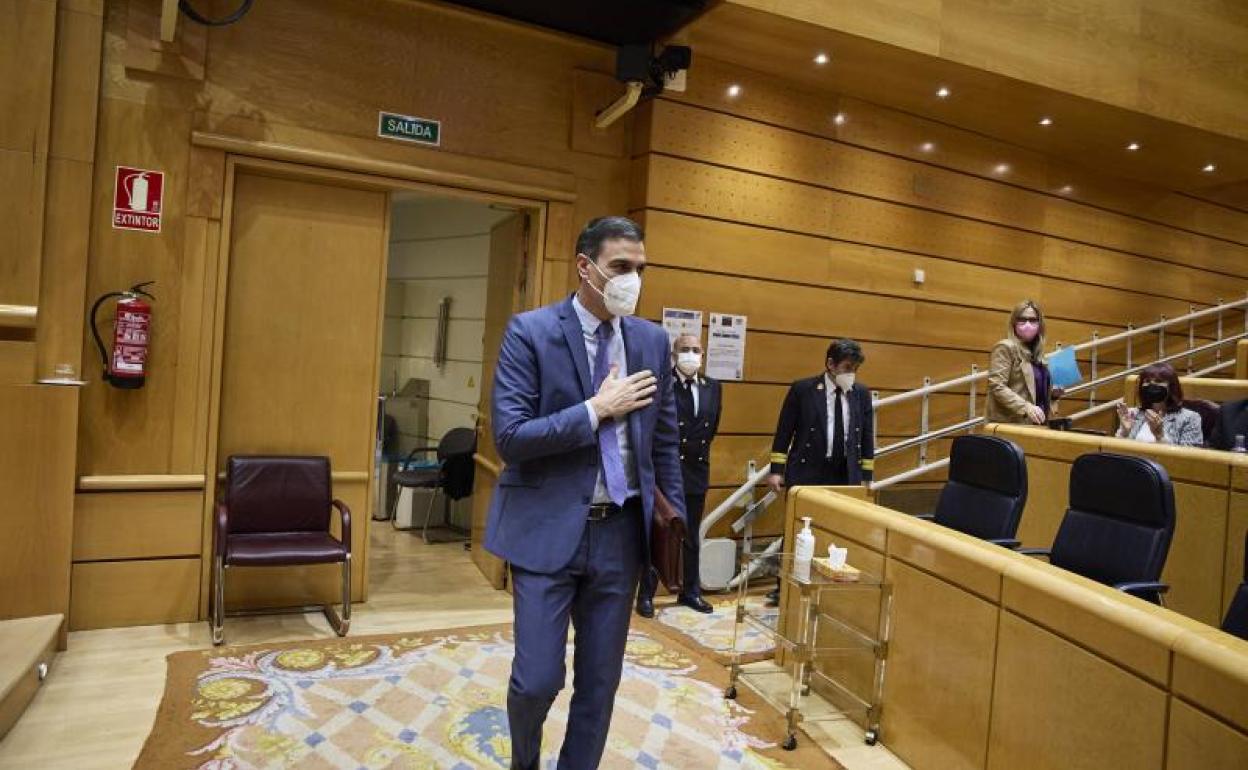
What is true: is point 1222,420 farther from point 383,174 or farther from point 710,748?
point 383,174

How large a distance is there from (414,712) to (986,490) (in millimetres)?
2489

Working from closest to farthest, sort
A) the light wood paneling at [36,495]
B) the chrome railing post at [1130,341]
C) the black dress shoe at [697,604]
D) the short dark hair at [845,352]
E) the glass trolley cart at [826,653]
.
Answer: the glass trolley cart at [826,653], the light wood paneling at [36,495], the short dark hair at [845,352], the black dress shoe at [697,604], the chrome railing post at [1130,341]

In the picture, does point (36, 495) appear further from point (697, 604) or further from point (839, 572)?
point (839, 572)

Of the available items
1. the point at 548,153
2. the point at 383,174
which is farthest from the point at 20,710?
the point at 548,153

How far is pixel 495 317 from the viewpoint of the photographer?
527 centimetres

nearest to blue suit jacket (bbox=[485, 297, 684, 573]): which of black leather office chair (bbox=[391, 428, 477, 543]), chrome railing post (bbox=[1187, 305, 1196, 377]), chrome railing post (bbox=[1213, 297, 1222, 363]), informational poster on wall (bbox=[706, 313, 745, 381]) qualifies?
informational poster on wall (bbox=[706, 313, 745, 381])

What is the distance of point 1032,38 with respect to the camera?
Answer: 5.10 metres

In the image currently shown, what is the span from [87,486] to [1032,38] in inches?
230

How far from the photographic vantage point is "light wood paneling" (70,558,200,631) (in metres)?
3.73

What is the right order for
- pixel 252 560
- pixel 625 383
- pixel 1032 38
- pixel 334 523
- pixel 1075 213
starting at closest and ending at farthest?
pixel 625 383
pixel 252 560
pixel 334 523
pixel 1032 38
pixel 1075 213

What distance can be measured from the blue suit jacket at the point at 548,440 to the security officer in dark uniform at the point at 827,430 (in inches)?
95.4

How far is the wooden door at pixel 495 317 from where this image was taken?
486 cm

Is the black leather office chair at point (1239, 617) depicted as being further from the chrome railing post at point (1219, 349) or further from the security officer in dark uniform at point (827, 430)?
the chrome railing post at point (1219, 349)

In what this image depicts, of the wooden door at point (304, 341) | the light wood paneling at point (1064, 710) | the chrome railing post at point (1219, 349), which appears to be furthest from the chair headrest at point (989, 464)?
the chrome railing post at point (1219, 349)
